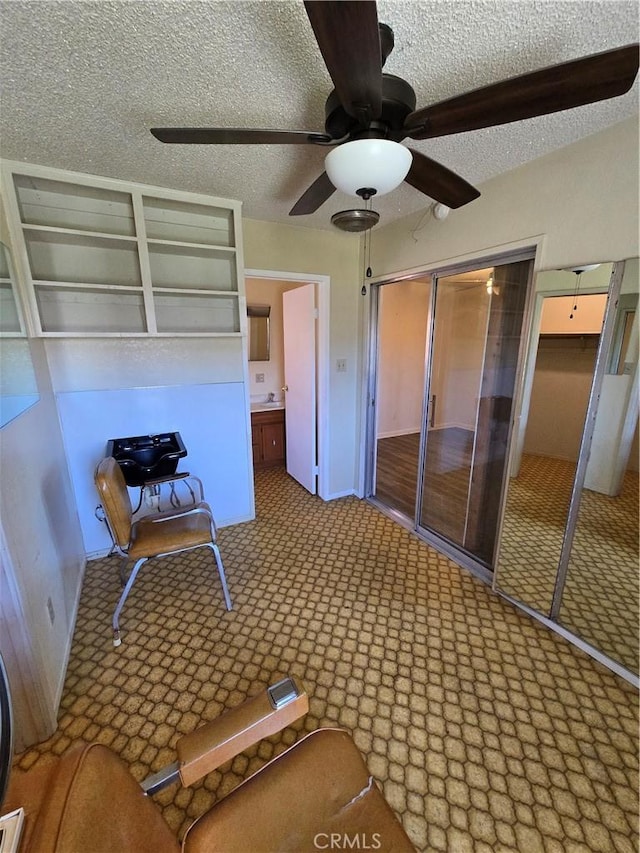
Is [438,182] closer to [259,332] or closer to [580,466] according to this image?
[580,466]

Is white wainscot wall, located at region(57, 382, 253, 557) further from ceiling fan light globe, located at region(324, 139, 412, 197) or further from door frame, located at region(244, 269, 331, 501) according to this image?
ceiling fan light globe, located at region(324, 139, 412, 197)

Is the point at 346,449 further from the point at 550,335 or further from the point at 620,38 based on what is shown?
the point at 620,38

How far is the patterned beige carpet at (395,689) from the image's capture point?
1.23 metres

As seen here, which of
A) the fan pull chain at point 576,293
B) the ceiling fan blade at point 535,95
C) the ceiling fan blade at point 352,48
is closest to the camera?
the ceiling fan blade at point 352,48

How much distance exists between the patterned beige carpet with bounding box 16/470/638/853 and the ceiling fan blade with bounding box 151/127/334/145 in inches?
87.1

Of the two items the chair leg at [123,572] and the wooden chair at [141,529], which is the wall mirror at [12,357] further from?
the chair leg at [123,572]

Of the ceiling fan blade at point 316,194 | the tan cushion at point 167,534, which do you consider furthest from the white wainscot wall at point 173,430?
the ceiling fan blade at point 316,194

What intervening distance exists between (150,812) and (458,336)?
313 cm

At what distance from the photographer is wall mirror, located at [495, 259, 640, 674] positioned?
163 centimetres

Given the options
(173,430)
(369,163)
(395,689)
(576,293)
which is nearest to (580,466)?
(576,293)

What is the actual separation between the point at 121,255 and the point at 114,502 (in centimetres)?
165

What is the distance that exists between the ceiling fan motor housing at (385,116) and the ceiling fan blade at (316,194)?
0.26 meters

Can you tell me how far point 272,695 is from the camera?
928 mm

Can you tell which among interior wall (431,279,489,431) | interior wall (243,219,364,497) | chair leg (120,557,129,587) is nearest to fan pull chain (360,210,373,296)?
interior wall (243,219,364,497)
